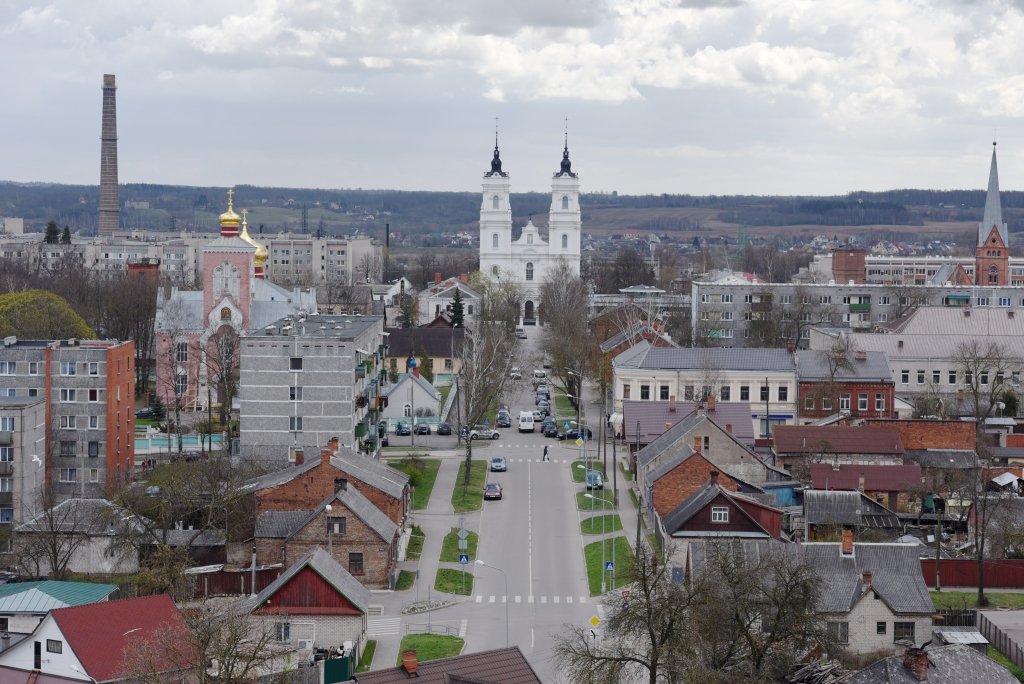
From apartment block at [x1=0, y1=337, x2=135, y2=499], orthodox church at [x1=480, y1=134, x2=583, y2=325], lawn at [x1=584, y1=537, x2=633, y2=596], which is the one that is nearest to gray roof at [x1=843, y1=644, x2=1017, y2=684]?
Answer: lawn at [x1=584, y1=537, x2=633, y2=596]

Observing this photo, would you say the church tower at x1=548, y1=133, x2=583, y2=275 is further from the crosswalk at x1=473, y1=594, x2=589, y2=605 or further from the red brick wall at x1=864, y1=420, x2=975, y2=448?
the crosswalk at x1=473, y1=594, x2=589, y2=605

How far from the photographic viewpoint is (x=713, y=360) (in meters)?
75.2

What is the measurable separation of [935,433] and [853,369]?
10.2 m

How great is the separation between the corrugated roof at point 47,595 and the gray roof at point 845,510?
70.7ft

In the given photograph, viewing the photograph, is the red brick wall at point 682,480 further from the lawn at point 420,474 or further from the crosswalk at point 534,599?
the lawn at point 420,474

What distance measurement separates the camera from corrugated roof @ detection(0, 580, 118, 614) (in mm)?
43000

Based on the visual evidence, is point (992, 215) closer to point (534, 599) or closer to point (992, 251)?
point (992, 251)

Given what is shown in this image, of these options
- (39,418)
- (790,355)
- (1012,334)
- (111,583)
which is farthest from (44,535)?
(1012,334)

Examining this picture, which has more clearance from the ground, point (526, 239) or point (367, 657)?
point (526, 239)

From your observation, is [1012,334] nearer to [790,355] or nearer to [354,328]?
[790,355]

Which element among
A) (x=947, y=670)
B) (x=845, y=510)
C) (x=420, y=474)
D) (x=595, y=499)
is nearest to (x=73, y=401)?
(x=420, y=474)

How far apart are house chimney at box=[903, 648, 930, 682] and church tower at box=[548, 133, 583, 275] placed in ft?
390

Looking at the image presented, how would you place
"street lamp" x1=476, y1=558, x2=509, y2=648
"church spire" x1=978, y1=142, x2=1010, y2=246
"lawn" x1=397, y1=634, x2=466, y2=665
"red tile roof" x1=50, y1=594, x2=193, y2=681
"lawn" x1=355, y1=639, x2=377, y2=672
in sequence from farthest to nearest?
"church spire" x1=978, y1=142, x2=1010, y2=246, "street lamp" x1=476, y1=558, x2=509, y2=648, "lawn" x1=397, y1=634, x2=466, y2=665, "lawn" x1=355, y1=639, x2=377, y2=672, "red tile roof" x1=50, y1=594, x2=193, y2=681

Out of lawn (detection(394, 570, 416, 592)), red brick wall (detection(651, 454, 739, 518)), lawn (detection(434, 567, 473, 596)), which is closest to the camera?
lawn (detection(434, 567, 473, 596))
